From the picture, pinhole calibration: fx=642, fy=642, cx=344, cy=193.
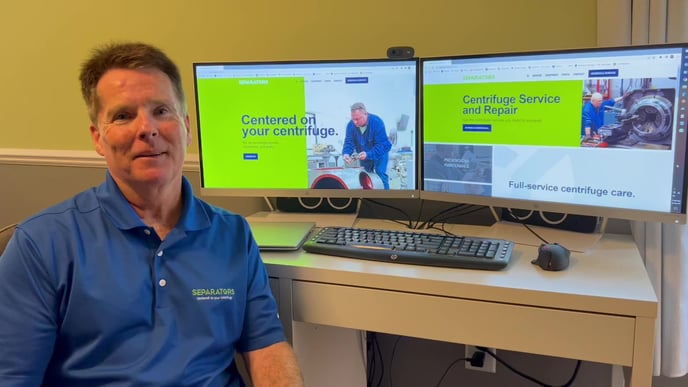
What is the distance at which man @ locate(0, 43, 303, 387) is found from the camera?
1173 millimetres

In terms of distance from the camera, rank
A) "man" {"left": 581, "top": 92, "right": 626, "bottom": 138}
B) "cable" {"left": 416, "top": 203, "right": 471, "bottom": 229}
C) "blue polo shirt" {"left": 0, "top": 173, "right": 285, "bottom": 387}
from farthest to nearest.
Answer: "cable" {"left": 416, "top": 203, "right": 471, "bottom": 229} → "man" {"left": 581, "top": 92, "right": 626, "bottom": 138} → "blue polo shirt" {"left": 0, "top": 173, "right": 285, "bottom": 387}

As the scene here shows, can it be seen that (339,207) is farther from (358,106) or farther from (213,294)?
(213,294)

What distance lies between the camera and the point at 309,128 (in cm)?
182

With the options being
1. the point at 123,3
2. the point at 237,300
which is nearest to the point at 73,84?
the point at 123,3

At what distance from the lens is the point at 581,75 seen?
1504 mm

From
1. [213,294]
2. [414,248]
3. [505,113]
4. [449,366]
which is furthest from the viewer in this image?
[449,366]

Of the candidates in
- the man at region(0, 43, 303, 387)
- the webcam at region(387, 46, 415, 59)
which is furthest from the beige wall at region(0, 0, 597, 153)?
the man at region(0, 43, 303, 387)

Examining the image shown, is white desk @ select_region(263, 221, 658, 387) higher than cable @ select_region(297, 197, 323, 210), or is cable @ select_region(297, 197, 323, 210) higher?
cable @ select_region(297, 197, 323, 210)

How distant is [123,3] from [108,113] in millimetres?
1165

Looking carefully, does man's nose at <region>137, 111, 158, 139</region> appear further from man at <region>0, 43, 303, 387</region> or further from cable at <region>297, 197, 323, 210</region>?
cable at <region>297, 197, 323, 210</region>

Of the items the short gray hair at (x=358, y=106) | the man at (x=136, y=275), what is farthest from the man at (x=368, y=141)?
the man at (x=136, y=275)

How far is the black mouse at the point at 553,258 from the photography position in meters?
1.39

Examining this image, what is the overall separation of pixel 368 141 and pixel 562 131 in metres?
0.52

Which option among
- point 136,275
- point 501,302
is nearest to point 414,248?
point 501,302
